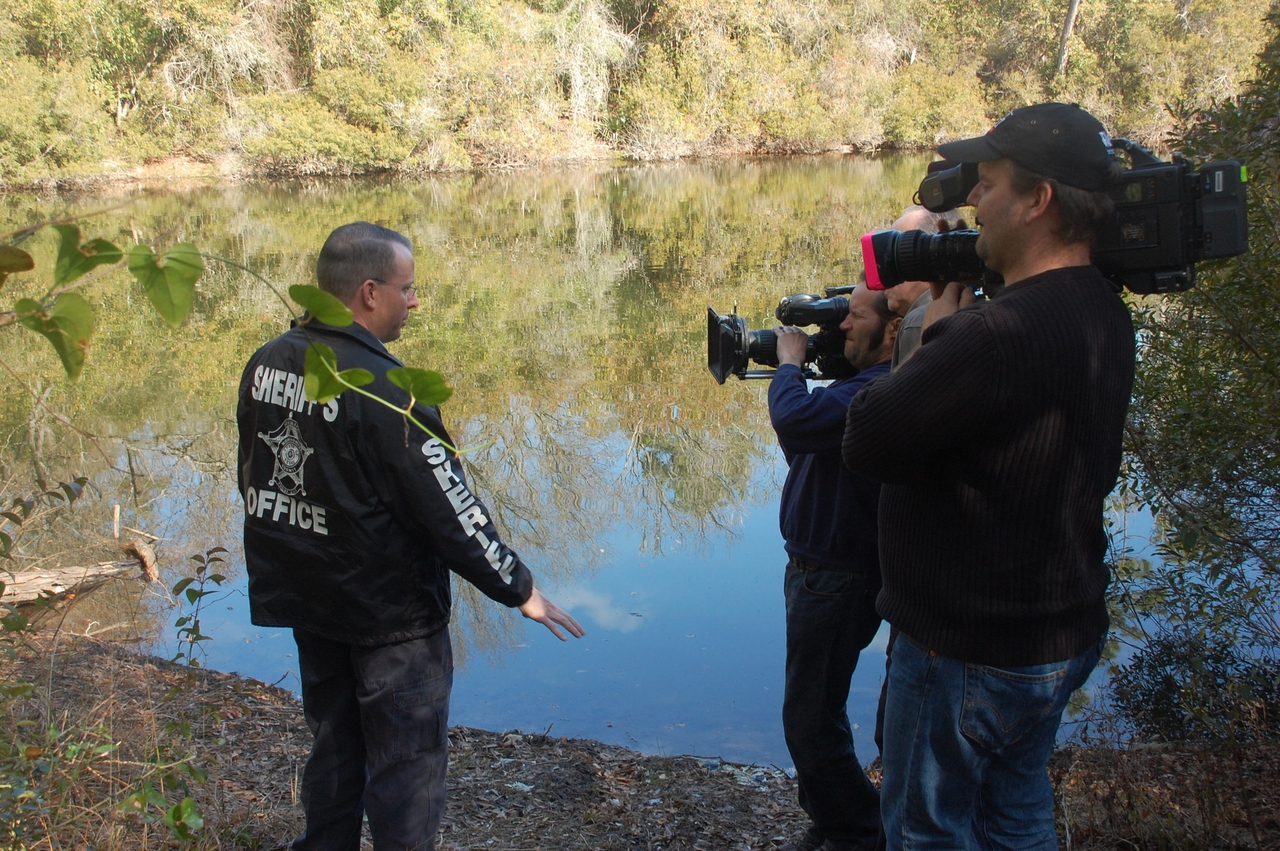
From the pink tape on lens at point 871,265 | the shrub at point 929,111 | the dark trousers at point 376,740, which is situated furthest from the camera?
the shrub at point 929,111

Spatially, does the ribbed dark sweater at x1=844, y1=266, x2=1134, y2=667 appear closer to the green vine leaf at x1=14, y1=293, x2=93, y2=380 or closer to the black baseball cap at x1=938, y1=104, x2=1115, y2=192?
the black baseball cap at x1=938, y1=104, x2=1115, y2=192

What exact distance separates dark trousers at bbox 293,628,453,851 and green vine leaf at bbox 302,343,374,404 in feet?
4.18

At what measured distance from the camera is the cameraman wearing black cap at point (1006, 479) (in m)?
1.55

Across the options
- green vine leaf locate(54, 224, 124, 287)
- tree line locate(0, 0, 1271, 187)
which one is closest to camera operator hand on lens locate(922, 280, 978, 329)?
green vine leaf locate(54, 224, 124, 287)

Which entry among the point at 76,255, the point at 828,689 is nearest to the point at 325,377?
the point at 76,255

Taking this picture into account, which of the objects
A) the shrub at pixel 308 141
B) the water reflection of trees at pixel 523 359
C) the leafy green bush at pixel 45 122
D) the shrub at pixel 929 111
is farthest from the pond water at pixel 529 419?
the shrub at pixel 929 111

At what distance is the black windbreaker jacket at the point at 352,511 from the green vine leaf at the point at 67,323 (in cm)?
103

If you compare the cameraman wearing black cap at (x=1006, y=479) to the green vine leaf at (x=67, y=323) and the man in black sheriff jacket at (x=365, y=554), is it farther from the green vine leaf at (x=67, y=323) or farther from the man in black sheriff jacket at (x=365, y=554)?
the green vine leaf at (x=67, y=323)

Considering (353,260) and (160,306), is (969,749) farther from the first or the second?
(353,260)

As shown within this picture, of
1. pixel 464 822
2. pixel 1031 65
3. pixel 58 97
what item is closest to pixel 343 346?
pixel 464 822

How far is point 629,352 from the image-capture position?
9188mm

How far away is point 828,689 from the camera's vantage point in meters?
2.39

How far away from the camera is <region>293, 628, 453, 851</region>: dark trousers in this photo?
2148mm

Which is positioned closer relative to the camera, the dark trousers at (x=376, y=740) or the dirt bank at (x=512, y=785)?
the dark trousers at (x=376, y=740)
